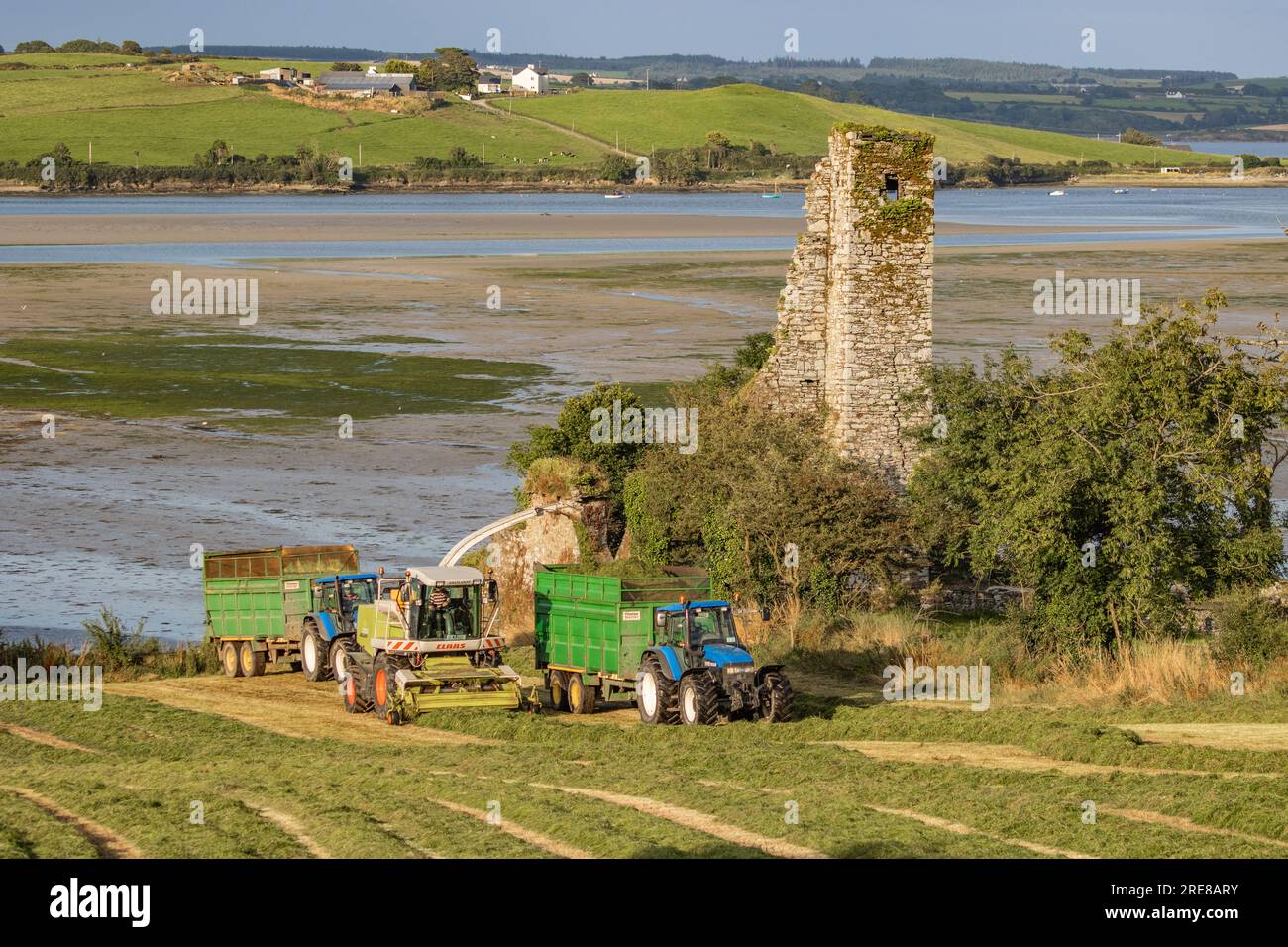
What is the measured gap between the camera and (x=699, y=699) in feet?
65.8

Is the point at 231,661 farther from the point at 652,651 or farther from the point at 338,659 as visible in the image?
the point at 652,651

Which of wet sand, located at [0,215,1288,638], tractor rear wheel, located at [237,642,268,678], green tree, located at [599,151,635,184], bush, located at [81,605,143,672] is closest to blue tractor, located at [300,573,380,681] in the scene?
tractor rear wheel, located at [237,642,268,678]

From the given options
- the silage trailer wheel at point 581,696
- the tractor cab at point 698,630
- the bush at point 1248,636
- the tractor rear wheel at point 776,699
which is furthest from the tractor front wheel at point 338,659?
the bush at point 1248,636

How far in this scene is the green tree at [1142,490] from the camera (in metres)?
24.1

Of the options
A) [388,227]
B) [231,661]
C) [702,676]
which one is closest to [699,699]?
[702,676]

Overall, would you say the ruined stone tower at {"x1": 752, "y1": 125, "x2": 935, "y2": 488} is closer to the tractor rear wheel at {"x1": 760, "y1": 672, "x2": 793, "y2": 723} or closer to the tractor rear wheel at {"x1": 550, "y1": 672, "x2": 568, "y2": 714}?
the tractor rear wheel at {"x1": 550, "y1": 672, "x2": 568, "y2": 714}

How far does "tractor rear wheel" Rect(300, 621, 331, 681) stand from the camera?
1027 inches

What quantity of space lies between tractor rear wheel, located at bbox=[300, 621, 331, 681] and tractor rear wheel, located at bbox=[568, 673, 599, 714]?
4953 millimetres

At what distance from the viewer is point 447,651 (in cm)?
2216

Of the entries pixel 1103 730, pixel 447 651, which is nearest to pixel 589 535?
pixel 447 651

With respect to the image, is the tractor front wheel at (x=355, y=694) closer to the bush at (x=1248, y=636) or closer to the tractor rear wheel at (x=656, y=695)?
the tractor rear wheel at (x=656, y=695)

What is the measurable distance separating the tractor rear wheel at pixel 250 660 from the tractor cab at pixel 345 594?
1.39 meters

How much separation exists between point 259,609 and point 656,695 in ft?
29.2
